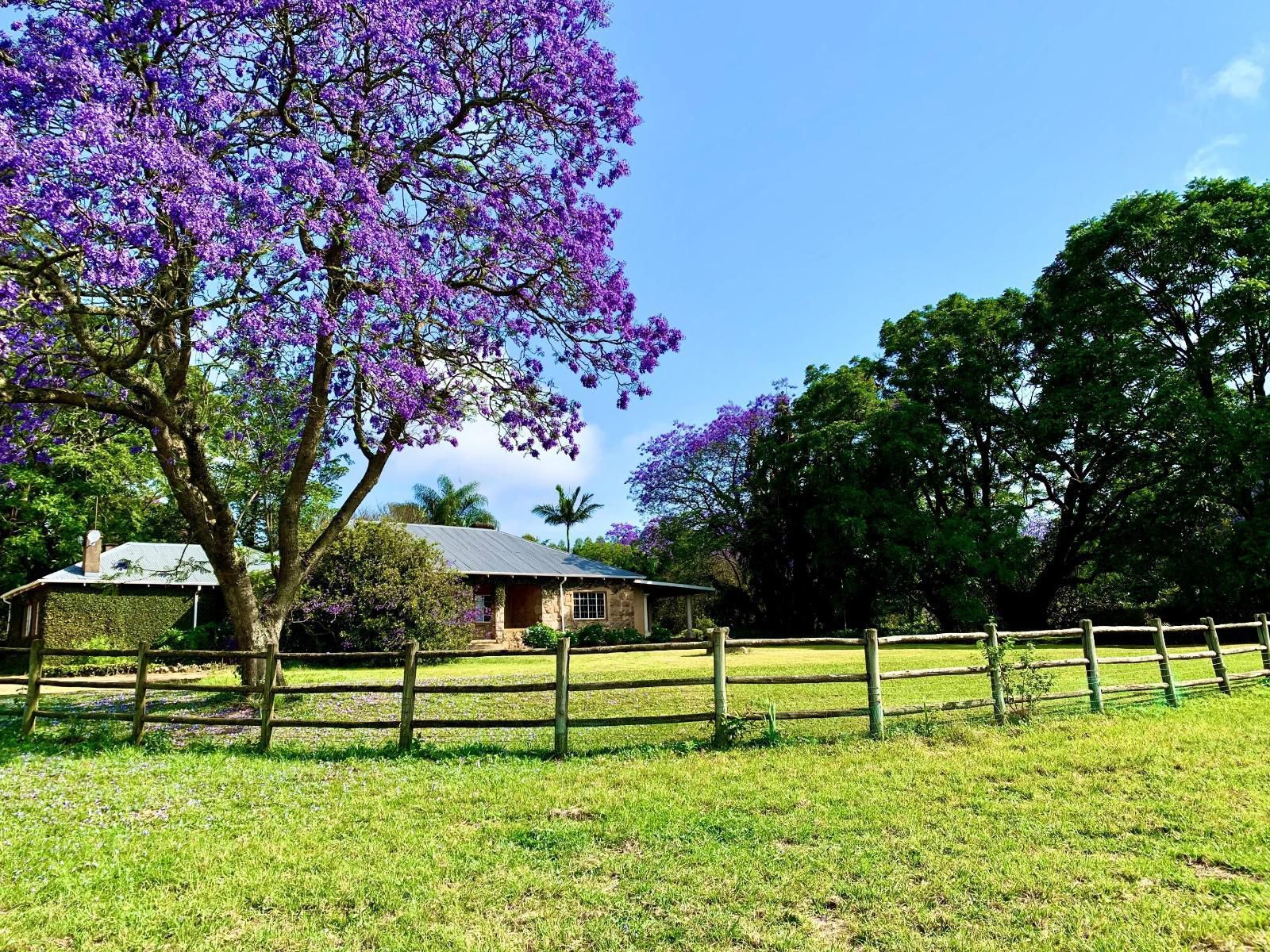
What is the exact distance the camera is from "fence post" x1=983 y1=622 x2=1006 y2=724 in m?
8.98

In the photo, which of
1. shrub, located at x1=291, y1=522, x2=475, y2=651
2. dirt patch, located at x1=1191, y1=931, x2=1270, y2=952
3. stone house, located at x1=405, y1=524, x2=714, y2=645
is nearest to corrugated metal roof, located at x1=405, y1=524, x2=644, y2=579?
stone house, located at x1=405, y1=524, x2=714, y2=645

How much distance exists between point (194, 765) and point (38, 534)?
27181 millimetres

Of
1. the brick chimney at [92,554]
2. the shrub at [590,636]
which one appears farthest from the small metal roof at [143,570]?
the shrub at [590,636]

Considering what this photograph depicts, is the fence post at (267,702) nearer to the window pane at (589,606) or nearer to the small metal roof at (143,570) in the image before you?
the small metal roof at (143,570)

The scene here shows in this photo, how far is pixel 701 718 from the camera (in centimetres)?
845

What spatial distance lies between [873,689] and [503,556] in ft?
70.2

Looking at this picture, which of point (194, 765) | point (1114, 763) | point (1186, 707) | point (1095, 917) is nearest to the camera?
point (1095, 917)

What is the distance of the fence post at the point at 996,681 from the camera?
898 centimetres

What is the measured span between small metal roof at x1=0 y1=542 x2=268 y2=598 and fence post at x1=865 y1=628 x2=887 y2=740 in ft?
54.1

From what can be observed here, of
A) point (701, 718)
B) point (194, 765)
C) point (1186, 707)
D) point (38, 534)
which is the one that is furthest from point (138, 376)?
point (38, 534)

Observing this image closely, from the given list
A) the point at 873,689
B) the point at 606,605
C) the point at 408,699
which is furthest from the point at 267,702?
the point at 606,605

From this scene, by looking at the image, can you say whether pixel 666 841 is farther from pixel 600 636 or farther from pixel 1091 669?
pixel 600 636

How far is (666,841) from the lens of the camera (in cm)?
545

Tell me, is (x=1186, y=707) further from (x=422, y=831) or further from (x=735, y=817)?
(x=422, y=831)
